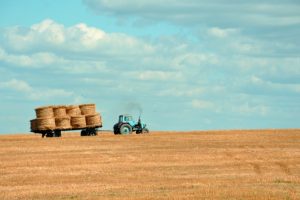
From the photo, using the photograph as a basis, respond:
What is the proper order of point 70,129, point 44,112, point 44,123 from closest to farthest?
1. point 44,123
2. point 44,112
3. point 70,129

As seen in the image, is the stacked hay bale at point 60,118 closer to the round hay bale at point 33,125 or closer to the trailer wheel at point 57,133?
the trailer wheel at point 57,133

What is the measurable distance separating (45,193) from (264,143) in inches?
853

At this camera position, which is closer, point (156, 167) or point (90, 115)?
point (156, 167)

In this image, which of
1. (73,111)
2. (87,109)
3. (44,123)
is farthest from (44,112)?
(87,109)

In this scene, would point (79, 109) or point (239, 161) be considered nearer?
point (239, 161)

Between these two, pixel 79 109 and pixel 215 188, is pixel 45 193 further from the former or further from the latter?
pixel 79 109

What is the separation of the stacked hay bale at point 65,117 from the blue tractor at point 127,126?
4.63ft

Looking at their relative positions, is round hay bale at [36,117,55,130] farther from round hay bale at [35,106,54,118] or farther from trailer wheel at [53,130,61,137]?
trailer wheel at [53,130,61,137]

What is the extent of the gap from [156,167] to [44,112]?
21.8 metres

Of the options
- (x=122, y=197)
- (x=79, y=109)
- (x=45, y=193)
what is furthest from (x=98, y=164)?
(x=79, y=109)

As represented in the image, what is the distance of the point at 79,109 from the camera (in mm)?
61000

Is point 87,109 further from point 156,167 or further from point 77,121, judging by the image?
point 156,167

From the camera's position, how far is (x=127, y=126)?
62.1 meters

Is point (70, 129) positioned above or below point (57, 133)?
above
